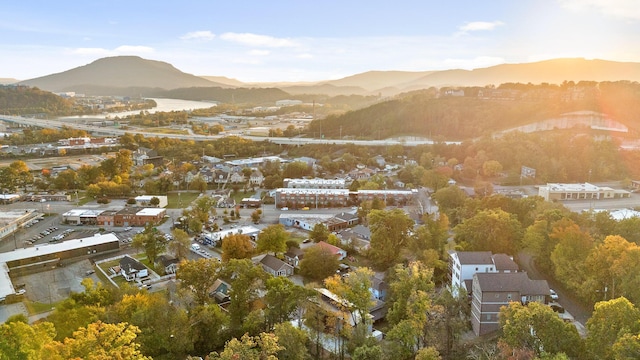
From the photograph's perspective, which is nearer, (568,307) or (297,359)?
(297,359)

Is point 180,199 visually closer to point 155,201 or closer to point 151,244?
point 155,201

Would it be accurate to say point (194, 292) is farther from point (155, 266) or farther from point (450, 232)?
point (450, 232)

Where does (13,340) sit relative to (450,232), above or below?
above

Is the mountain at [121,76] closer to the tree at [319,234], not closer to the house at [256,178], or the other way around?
the house at [256,178]

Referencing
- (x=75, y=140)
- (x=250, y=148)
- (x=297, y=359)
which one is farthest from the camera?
(x=75, y=140)

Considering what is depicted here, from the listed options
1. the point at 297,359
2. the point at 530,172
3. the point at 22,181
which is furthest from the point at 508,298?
the point at 22,181

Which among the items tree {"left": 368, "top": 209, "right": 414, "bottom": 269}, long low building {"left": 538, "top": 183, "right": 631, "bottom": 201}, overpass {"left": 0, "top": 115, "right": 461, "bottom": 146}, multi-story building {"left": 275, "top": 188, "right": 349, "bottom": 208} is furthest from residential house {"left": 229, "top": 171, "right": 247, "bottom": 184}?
long low building {"left": 538, "top": 183, "right": 631, "bottom": 201}

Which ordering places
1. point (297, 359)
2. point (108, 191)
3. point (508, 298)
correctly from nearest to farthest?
point (297, 359) < point (508, 298) < point (108, 191)

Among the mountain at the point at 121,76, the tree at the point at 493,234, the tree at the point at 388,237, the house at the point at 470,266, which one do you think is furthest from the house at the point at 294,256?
the mountain at the point at 121,76
